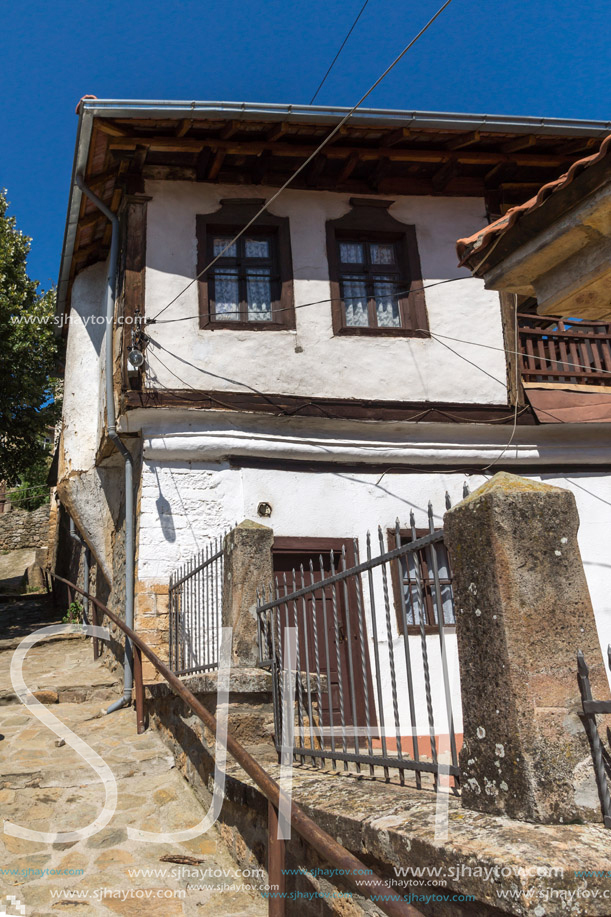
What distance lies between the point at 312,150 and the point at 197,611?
5.50m

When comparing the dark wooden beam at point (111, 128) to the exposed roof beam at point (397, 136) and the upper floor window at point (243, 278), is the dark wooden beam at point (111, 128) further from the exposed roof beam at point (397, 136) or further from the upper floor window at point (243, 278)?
the exposed roof beam at point (397, 136)

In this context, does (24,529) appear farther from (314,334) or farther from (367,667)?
(367,667)

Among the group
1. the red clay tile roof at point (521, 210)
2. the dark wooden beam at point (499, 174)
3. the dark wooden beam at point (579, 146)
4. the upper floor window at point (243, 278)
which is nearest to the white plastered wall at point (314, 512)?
the upper floor window at point (243, 278)

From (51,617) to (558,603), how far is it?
13.7 metres

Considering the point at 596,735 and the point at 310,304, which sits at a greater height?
the point at 310,304

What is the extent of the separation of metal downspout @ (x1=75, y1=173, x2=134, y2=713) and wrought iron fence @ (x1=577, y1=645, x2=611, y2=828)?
18.9 feet

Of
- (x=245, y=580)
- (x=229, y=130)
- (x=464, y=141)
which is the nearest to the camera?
(x=245, y=580)

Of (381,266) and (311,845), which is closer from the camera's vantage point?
(311,845)

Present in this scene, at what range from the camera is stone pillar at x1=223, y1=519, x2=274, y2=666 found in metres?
5.21

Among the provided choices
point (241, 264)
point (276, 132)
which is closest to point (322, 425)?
point (241, 264)

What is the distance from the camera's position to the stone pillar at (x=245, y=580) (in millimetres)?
5207

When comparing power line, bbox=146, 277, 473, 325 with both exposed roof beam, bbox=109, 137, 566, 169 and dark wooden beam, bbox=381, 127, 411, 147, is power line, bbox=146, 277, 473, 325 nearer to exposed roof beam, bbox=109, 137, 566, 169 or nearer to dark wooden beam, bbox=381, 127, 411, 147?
exposed roof beam, bbox=109, 137, 566, 169

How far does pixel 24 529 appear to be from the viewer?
2533cm

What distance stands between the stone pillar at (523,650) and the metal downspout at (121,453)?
5469mm
